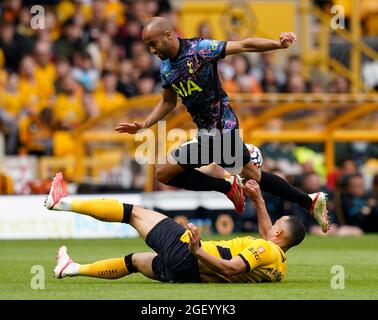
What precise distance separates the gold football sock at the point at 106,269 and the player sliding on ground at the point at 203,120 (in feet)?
6.29

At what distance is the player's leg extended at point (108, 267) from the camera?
10.8 m

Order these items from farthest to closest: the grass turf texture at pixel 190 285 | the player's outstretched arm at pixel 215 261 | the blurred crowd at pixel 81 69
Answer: the blurred crowd at pixel 81 69 < the player's outstretched arm at pixel 215 261 < the grass turf texture at pixel 190 285

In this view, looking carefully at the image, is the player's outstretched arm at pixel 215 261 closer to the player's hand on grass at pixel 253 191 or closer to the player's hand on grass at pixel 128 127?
the player's hand on grass at pixel 253 191

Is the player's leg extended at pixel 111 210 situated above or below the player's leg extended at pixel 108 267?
above

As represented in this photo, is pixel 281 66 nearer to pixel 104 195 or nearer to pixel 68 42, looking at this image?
pixel 68 42

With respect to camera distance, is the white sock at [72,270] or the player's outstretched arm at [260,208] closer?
the white sock at [72,270]

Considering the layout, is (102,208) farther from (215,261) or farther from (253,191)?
(253,191)

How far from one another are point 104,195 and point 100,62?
6.28 m

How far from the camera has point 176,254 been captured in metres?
10.6

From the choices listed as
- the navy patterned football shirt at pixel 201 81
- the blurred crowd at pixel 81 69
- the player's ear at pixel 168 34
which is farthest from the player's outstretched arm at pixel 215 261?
the blurred crowd at pixel 81 69

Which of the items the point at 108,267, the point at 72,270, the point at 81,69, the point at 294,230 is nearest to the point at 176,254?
the point at 108,267

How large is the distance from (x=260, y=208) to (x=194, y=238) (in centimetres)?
167
